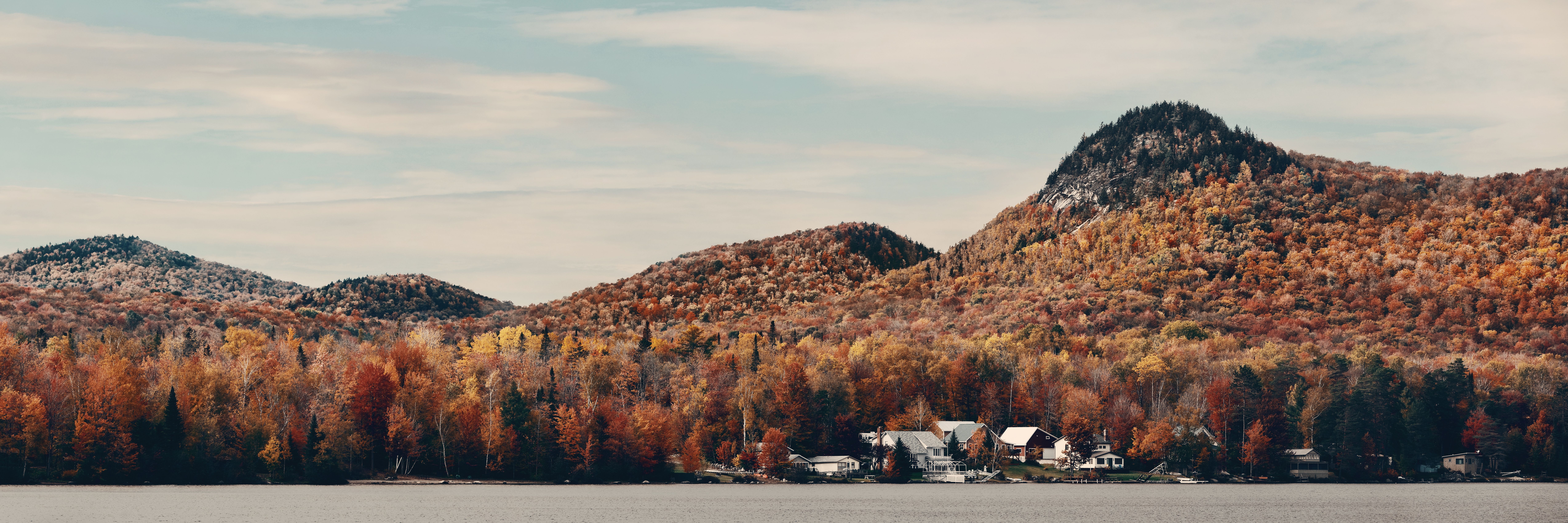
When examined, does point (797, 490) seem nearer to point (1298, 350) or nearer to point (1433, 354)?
point (1298, 350)

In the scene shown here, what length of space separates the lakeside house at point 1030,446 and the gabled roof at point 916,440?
821 centimetres

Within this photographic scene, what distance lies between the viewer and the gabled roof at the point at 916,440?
140 metres

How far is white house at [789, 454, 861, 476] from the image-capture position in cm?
13450

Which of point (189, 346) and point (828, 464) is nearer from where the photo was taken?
point (828, 464)

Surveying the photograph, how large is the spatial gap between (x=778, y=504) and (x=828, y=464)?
93.7 feet

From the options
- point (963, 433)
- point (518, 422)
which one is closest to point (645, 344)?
point (963, 433)

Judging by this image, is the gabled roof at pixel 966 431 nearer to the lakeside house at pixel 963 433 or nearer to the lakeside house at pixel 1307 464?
the lakeside house at pixel 963 433

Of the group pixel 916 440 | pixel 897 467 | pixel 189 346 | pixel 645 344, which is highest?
pixel 645 344

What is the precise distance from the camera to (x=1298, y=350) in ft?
583

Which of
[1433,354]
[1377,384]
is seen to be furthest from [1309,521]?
[1433,354]

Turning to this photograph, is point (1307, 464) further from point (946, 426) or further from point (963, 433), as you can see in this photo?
point (946, 426)

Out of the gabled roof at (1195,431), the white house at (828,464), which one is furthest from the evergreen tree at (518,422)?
the gabled roof at (1195,431)

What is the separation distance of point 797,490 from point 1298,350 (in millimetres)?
85847

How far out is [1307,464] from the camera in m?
140
